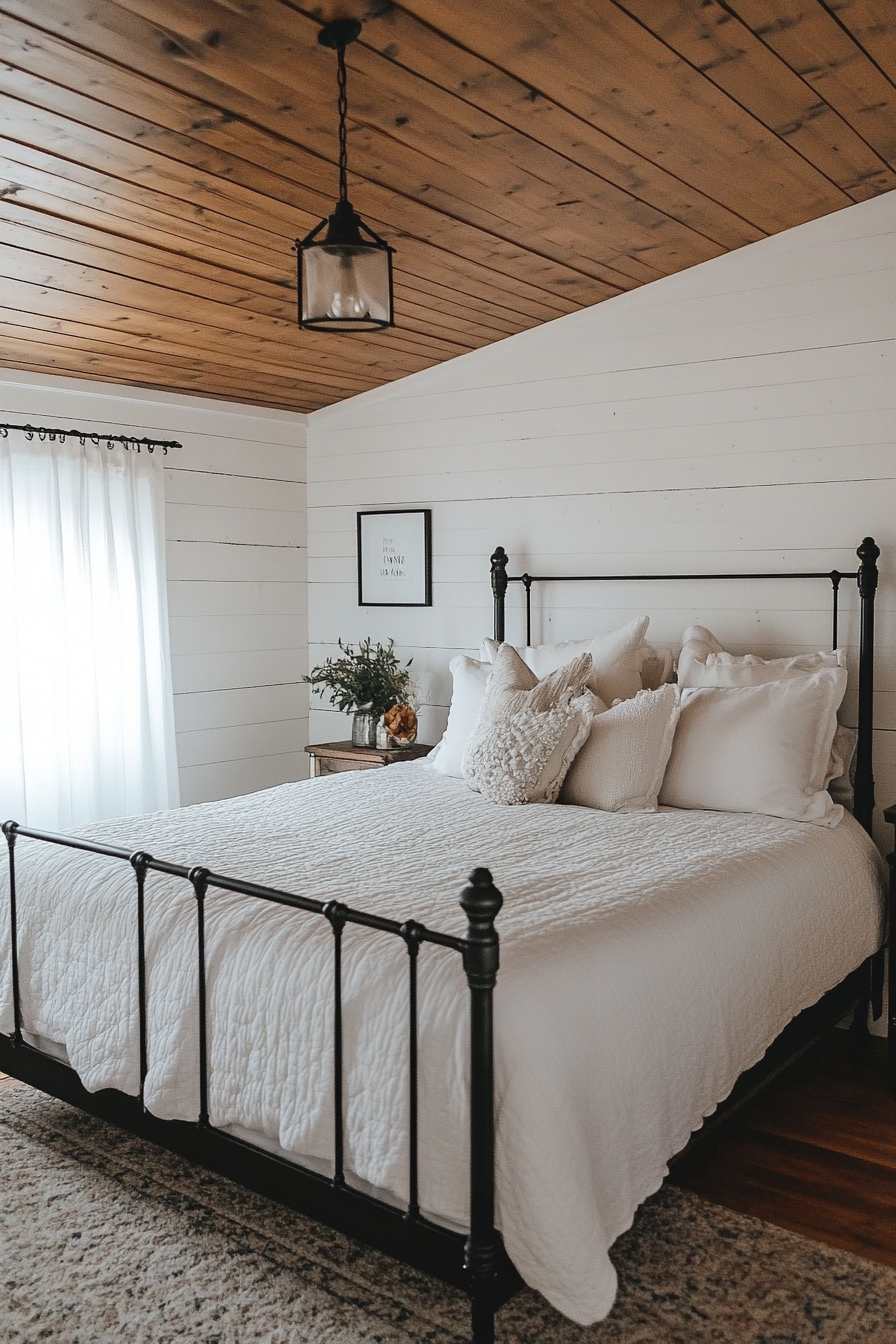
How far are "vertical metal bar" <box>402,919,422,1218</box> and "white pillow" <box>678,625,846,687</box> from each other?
181 cm

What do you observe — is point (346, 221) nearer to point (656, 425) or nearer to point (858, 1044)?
point (656, 425)

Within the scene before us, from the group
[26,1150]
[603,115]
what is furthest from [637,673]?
[26,1150]

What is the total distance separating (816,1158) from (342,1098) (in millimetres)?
1357

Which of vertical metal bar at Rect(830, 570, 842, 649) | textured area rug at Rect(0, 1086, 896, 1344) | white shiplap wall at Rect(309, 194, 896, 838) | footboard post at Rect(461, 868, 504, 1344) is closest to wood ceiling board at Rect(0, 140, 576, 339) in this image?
white shiplap wall at Rect(309, 194, 896, 838)

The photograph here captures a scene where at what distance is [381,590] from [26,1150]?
2.65m

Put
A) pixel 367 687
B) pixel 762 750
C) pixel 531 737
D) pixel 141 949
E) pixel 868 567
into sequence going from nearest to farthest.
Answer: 1. pixel 141 949
2. pixel 762 750
3. pixel 531 737
4. pixel 868 567
5. pixel 367 687

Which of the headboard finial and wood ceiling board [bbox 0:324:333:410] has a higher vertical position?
wood ceiling board [bbox 0:324:333:410]

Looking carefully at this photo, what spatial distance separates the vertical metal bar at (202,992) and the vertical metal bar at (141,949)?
147 millimetres

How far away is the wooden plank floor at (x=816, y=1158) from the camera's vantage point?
242cm

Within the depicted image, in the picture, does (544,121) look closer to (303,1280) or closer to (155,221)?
(155,221)

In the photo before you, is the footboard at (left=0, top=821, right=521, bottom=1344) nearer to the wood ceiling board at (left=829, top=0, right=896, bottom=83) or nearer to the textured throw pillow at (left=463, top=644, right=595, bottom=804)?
the textured throw pillow at (left=463, top=644, right=595, bottom=804)

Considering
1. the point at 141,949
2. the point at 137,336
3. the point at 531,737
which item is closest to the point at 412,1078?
the point at 141,949

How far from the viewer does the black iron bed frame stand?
177 cm

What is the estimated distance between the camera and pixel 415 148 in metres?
2.70
